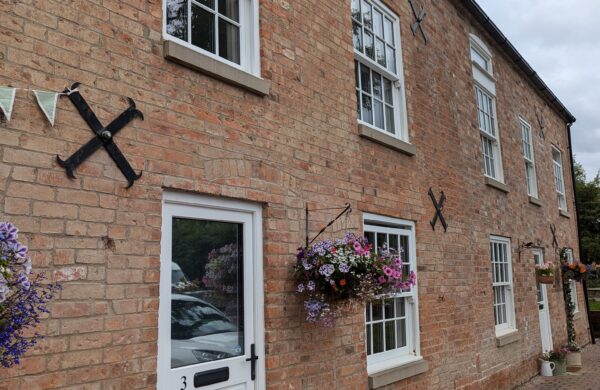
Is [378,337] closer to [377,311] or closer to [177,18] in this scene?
[377,311]

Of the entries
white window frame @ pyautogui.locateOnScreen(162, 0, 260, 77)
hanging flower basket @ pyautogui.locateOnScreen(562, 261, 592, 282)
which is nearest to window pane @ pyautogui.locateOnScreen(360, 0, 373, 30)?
white window frame @ pyautogui.locateOnScreen(162, 0, 260, 77)

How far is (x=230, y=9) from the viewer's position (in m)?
4.76

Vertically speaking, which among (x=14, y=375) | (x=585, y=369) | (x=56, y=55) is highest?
(x=56, y=55)

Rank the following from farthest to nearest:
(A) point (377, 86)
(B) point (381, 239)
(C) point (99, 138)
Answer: (A) point (377, 86) → (B) point (381, 239) → (C) point (99, 138)

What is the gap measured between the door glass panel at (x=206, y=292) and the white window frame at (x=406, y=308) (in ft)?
6.52

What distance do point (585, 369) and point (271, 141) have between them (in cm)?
958

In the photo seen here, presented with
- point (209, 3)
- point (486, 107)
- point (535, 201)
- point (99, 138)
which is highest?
point (486, 107)

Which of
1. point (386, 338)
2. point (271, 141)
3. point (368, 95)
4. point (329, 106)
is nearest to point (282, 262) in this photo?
point (271, 141)

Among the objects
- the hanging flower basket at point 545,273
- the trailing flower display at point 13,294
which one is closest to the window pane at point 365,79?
the trailing flower display at point 13,294

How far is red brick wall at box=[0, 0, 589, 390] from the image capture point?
3.12m

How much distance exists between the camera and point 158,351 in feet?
12.0

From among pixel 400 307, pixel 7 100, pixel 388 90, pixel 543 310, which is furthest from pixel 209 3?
pixel 543 310

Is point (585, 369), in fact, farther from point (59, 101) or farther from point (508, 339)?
point (59, 101)

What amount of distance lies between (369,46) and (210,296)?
13.0 ft
